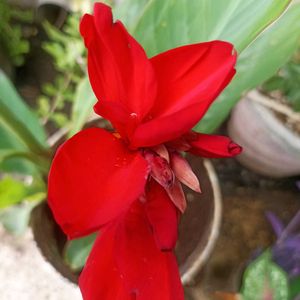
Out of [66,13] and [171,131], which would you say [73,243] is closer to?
[171,131]

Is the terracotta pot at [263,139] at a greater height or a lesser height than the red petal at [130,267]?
lesser

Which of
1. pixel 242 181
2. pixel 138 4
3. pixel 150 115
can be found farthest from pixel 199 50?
pixel 242 181

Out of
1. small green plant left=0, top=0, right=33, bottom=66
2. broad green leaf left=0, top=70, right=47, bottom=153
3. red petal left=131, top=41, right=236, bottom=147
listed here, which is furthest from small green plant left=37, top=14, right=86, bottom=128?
red petal left=131, top=41, right=236, bottom=147

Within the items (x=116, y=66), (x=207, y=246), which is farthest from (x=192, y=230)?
(x=116, y=66)

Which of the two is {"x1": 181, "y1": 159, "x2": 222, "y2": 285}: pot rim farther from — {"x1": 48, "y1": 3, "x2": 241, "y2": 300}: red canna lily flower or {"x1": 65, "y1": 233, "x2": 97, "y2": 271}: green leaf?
{"x1": 48, "y1": 3, "x2": 241, "y2": 300}: red canna lily flower

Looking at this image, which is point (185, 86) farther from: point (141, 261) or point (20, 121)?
point (20, 121)

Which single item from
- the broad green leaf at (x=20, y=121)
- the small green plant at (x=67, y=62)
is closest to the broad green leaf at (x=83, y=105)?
the broad green leaf at (x=20, y=121)

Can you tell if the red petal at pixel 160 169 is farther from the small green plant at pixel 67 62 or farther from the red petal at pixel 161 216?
the small green plant at pixel 67 62
